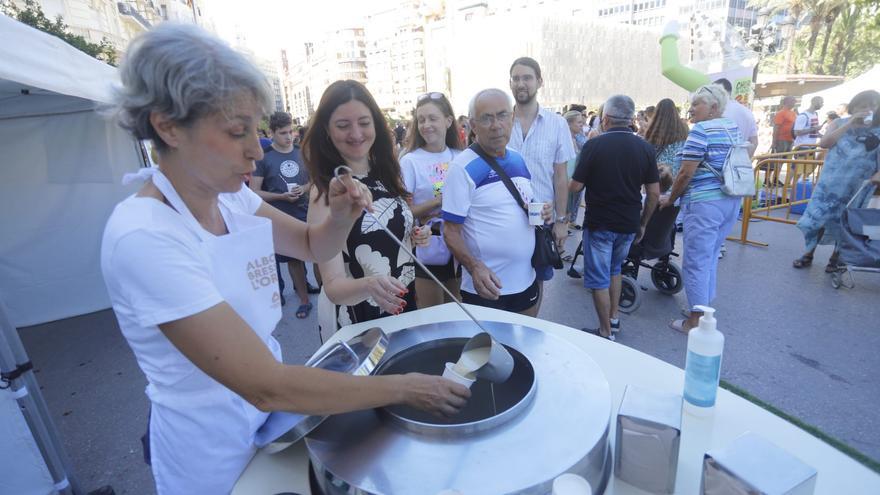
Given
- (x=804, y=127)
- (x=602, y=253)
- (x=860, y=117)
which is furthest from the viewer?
(x=804, y=127)

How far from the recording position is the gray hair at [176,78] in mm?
817

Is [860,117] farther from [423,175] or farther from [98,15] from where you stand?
[98,15]

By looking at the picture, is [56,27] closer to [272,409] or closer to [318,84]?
[272,409]

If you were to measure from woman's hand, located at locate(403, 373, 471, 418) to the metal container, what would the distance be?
0.04m

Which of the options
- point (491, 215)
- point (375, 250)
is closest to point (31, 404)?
point (375, 250)

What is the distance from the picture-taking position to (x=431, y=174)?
314 cm

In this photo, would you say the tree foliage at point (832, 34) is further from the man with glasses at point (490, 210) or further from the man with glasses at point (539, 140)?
the man with glasses at point (490, 210)

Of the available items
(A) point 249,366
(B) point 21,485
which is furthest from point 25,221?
(A) point 249,366

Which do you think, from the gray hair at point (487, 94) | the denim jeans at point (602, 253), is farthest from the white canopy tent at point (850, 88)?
the gray hair at point (487, 94)

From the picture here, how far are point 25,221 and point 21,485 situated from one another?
342 centimetres

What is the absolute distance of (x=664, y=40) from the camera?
855 centimetres

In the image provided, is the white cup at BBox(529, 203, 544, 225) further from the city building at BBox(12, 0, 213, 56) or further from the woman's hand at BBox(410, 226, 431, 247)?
the city building at BBox(12, 0, 213, 56)

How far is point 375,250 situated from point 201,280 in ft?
3.45

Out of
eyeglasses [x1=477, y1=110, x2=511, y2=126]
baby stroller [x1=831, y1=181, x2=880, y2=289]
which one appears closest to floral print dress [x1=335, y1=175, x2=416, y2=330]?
eyeglasses [x1=477, y1=110, x2=511, y2=126]
